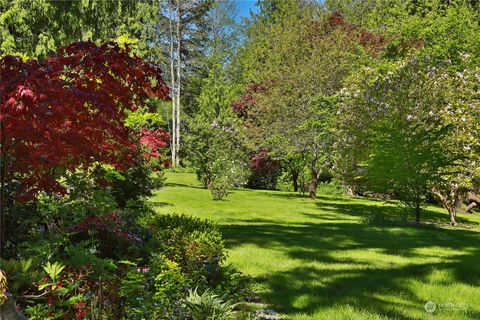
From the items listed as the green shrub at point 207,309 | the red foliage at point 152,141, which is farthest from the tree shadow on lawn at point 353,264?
the red foliage at point 152,141

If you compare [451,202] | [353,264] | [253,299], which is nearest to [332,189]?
[451,202]

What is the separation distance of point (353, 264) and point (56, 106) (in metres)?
5.52

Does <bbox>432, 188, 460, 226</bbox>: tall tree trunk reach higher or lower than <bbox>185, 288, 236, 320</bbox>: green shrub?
higher

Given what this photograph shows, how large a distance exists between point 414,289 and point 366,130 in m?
13.8

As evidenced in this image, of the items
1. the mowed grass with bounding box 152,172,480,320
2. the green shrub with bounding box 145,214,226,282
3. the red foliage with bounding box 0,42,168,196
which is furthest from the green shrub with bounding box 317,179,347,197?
the red foliage with bounding box 0,42,168,196

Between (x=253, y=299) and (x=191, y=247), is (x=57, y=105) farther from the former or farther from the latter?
(x=253, y=299)

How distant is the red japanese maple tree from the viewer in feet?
14.5

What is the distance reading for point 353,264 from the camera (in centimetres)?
787

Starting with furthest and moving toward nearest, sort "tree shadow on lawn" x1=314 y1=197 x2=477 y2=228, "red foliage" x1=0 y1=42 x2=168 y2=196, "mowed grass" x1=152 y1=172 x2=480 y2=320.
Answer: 1. "tree shadow on lawn" x1=314 y1=197 x2=477 y2=228
2. "mowed grass" x1=152 y1=172 x2=480 y2=320
3. "red foliage" x1=0 y1=42 x2=168 y2=196

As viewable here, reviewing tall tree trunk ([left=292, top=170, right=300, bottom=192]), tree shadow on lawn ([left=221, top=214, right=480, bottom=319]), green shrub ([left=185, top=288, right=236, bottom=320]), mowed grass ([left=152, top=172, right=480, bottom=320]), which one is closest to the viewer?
green shrub ([left=185, top=288, right=236, bottom=320])
